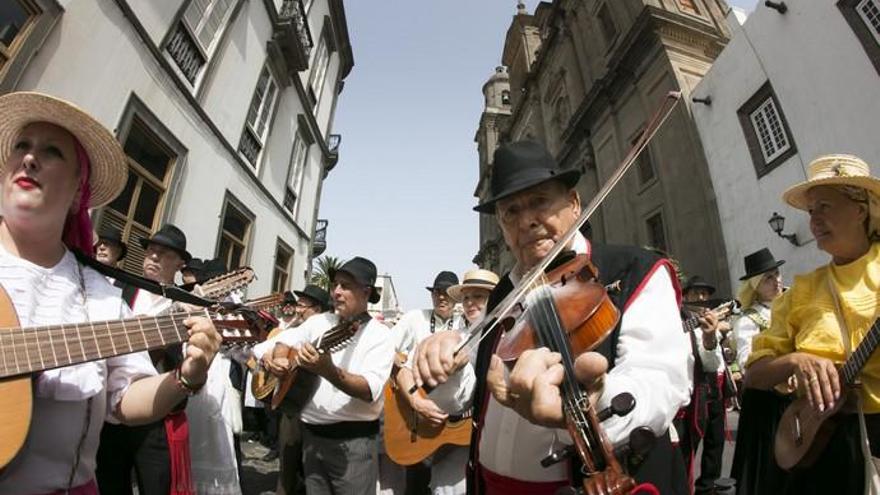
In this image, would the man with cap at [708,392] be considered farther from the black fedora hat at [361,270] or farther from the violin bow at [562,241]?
the violin bow at [562,241]

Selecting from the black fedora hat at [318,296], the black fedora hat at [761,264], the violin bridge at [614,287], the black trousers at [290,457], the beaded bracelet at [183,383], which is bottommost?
the black trousers at [290,457]

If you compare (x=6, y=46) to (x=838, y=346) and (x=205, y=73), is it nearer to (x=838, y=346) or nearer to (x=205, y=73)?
(x=205, y=73)

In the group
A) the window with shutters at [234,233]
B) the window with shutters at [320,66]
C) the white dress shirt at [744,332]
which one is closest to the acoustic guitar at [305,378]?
the white dress shirt at [744,332]

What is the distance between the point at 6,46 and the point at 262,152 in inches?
261

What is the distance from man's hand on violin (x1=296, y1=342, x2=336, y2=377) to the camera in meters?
3.17

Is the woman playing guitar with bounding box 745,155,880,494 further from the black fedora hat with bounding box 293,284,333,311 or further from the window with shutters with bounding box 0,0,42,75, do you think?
the window with shutters with bounding box 0,0,42,75

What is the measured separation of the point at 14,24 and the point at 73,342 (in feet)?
19.1

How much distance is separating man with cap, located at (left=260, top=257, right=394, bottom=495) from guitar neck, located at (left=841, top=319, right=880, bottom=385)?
9.87ft

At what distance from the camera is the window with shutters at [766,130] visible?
10.5 metres

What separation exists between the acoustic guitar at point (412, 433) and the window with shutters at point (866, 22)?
10911 mm

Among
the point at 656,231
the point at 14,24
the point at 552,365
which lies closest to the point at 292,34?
the point at 14,24

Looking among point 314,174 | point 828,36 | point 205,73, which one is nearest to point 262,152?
point 205,73

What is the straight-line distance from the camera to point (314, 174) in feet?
52.2

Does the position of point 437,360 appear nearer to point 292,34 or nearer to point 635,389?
point 635,389
